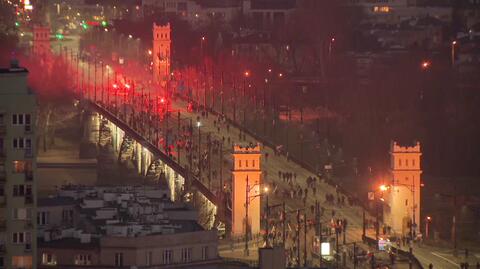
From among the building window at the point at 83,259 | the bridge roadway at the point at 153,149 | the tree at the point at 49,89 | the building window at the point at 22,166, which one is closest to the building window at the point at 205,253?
the building window at the point at 83,259

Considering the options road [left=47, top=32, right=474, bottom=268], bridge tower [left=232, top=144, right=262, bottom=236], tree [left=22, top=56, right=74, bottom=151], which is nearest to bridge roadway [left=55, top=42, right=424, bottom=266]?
road [left=47, top=32, right=474, bottom=268]

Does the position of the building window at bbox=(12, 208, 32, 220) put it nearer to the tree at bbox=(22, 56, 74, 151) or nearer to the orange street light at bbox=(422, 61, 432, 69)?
the tree at bbox=(22, 56, 74, 151)

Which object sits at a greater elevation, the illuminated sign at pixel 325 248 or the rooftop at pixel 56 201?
the rooftop at pixel 56 201

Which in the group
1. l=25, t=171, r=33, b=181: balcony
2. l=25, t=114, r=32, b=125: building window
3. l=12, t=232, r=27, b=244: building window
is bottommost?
l=12, t=232, r=27, b=244: building window

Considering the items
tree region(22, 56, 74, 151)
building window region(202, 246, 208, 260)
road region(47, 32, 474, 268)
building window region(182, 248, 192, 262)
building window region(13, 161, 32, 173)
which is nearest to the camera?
building window region(13, 161, 32, 173)

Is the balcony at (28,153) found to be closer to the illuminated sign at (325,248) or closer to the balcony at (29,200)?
the balcony at (29,200)
